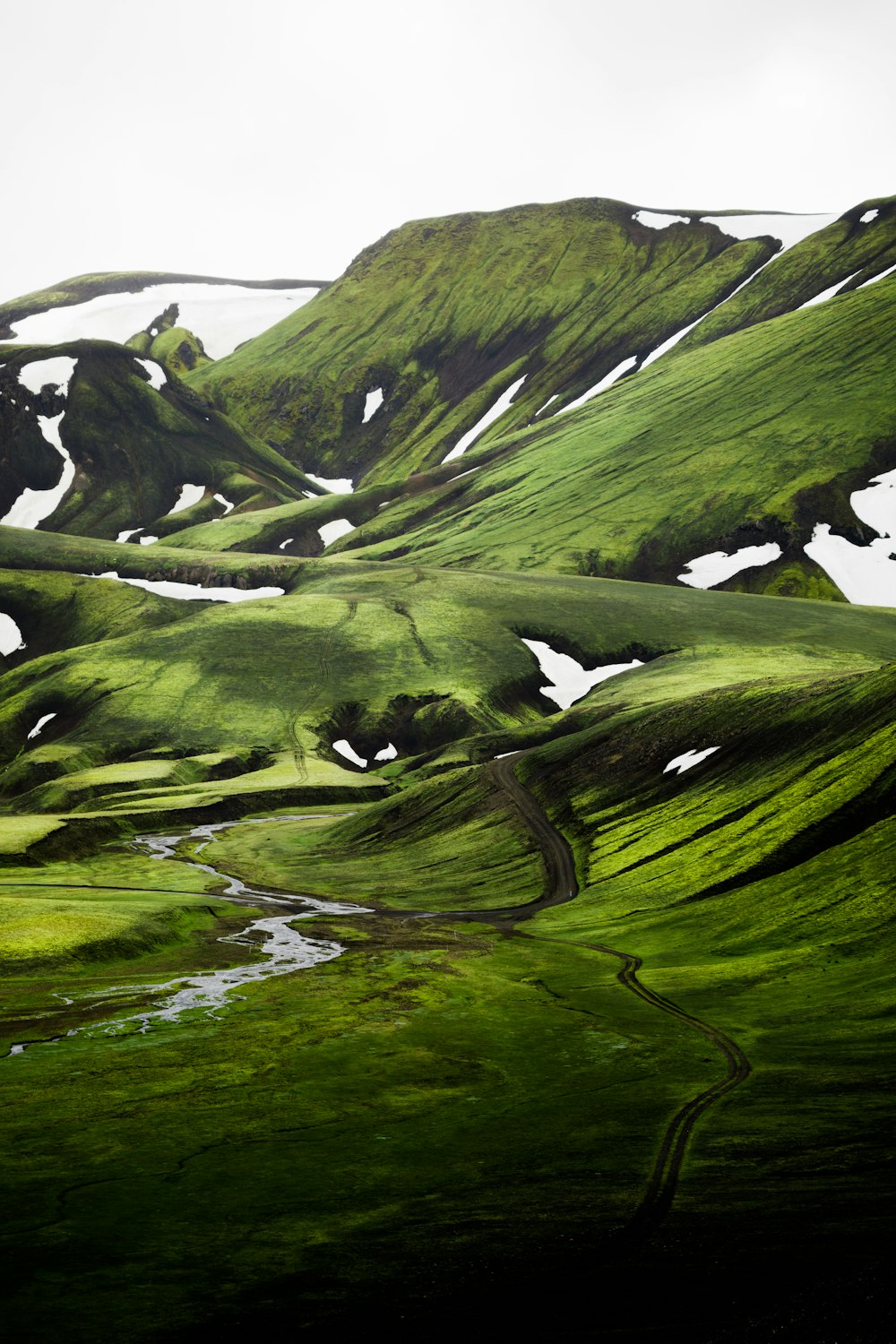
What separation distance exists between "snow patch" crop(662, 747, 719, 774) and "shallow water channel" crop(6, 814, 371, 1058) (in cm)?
3751

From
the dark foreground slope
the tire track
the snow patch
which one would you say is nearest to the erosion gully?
the tire track

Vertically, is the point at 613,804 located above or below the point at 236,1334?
above

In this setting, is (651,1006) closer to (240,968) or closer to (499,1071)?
(499,1071)

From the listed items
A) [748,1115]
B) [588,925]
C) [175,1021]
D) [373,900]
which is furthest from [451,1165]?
[373,900]

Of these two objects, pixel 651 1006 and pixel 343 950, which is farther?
pixel 343 950

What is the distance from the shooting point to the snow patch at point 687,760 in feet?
387

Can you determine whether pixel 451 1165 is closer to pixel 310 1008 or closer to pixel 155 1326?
pixel 155 1326

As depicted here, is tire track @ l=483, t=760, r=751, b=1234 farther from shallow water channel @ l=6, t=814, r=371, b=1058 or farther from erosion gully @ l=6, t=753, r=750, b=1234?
shallow water channel @ l=6, t=814, r=371, b=1058

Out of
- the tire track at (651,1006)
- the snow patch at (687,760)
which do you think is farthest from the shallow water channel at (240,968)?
the snow patch at (687,760)

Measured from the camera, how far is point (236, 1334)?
23.9m

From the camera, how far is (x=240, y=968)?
74.3 m

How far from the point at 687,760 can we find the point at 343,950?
52.1m

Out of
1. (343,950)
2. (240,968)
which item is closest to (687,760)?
(343,950)

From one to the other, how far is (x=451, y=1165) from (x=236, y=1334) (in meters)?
12.1
